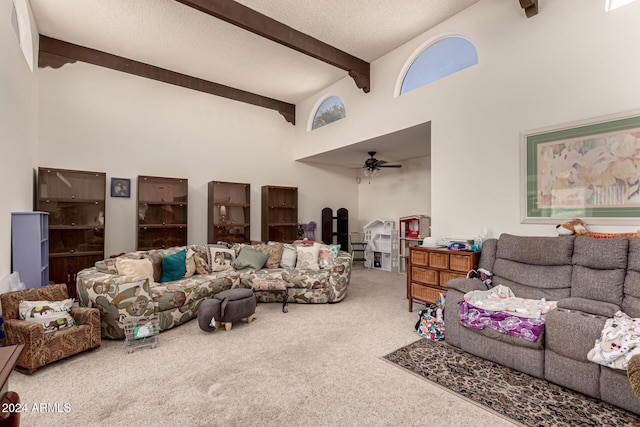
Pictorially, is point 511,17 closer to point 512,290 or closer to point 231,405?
point 512,290

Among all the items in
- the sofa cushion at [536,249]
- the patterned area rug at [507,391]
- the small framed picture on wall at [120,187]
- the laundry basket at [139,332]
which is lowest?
the patterned area rug at [507,391]

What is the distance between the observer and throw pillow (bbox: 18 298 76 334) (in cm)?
271

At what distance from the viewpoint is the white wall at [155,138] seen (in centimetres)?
498

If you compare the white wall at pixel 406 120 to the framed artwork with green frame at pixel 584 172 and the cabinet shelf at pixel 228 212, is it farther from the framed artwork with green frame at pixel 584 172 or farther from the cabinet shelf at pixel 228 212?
the cabinet shelf at pixel 228 212

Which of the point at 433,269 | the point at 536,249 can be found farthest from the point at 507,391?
the point at 433,269

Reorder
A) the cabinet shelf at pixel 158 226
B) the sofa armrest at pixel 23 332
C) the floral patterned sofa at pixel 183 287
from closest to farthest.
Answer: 1. the sofa armrest at pixel 23 332
2. the floral patterned sofa at pixel 183 287
3. the cabinet shelf at pixel 158 226

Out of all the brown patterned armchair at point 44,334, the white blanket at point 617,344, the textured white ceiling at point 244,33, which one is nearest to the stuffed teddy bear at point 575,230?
the white blanket at point 617,344

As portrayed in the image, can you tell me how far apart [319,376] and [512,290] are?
2.10 metres

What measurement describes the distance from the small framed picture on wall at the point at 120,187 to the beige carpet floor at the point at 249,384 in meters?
2.98

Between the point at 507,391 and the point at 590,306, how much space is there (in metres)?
0.94

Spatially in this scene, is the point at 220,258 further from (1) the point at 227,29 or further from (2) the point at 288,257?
(1) the point at 227,29

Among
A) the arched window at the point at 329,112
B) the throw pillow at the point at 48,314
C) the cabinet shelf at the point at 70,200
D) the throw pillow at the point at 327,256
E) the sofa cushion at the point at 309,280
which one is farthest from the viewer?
the arched window at the point at 329,112

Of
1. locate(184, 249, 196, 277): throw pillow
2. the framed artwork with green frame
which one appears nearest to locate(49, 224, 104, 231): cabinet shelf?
locate(184, 249, 196, 277): throw pillow

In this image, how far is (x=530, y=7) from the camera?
339 centimetres
